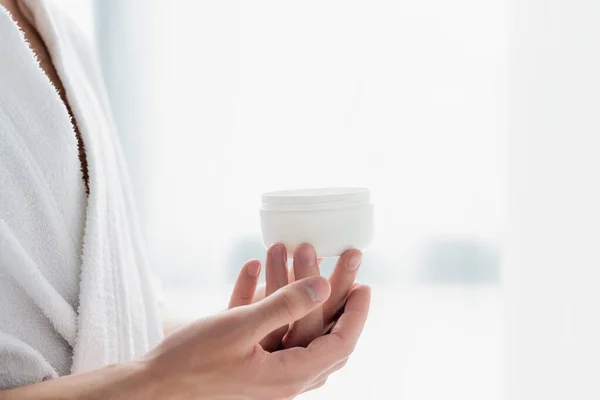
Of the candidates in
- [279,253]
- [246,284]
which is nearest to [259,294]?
[246,284]

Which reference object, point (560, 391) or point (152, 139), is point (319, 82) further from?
point (560, 391)

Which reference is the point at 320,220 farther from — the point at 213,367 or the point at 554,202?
the point at 554,202

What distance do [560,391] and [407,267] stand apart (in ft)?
1.52

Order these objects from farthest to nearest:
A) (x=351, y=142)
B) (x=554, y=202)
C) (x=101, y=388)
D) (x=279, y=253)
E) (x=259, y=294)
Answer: (x=351, y=142)
(x=554, y=202)
(x=259, y=294)
(x=279, y=253)
(x=101, y=388)

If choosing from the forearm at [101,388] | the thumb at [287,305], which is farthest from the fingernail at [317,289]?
the forearm at [101,388]

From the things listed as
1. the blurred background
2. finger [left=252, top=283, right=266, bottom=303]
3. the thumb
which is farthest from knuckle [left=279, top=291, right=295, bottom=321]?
the blurred background

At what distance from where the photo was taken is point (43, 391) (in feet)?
1.55

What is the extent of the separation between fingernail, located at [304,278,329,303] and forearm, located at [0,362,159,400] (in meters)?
0.15

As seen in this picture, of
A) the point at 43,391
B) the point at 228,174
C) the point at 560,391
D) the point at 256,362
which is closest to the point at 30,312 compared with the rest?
the point at 43,391

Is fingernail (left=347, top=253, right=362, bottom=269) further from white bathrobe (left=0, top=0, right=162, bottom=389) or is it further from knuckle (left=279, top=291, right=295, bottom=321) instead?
white bathrobe (left=0, top=0, right=162, bottom=389)

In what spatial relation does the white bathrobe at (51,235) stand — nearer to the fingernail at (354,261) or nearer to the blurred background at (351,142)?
the fingernail at (354,261)

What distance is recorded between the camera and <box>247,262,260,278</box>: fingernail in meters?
0.67

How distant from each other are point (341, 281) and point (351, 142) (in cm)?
101

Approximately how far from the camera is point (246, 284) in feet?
2.22
